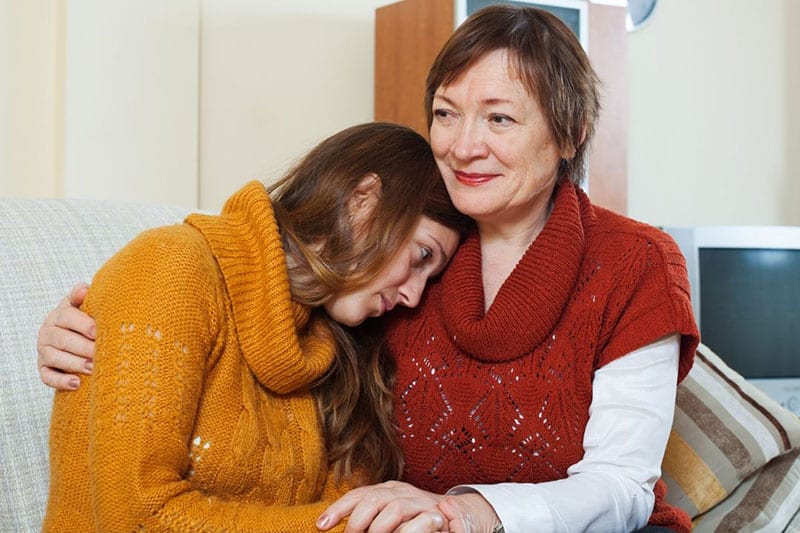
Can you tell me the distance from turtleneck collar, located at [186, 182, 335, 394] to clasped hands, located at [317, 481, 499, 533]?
0.67 feet

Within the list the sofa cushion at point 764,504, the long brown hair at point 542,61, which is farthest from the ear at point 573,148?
the sofa cushion at point 764,504

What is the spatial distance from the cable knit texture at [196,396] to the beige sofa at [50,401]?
0.16 meters

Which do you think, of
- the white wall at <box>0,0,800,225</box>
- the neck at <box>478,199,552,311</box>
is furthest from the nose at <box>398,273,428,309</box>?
the white wall at <box>0,0,800,225</box>

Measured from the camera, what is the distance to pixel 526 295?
1467mm

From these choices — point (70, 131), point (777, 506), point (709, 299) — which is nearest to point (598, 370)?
point (777, 506)

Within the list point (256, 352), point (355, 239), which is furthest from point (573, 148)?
point (256, 352)

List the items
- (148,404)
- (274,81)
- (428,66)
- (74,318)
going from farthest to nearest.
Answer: (274,81), (428,66), (74,318), (148,404)

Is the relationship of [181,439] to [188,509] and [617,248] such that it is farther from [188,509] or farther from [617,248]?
[617,248]

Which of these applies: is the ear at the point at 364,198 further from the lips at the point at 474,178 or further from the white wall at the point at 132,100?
the white wall at the point at 132,100

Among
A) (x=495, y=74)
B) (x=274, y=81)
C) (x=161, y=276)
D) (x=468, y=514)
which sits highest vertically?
(x=274, y=81)

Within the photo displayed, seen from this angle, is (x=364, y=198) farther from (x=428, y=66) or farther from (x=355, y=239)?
(x=428, y=66)

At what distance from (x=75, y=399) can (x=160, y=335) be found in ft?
0.58

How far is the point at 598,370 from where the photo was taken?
4.71ft

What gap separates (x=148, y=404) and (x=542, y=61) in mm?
758
